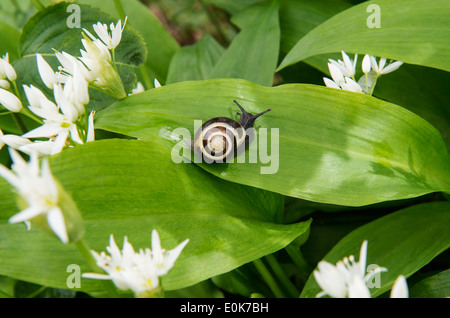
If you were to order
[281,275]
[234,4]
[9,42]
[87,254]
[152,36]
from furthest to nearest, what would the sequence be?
[234,4] < [152,36] < [9,42] < [281,275] < [87,254]

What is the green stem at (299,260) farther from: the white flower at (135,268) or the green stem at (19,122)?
the green stem at (19,122)

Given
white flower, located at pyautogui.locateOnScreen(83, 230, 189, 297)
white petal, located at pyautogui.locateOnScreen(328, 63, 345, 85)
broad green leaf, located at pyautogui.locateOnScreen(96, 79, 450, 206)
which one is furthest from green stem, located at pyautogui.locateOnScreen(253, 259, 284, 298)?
white petal, located at pyautogui.locateOnScreen(328, 63, 345, 85)

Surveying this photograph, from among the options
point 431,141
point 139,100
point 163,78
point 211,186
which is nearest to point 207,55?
point 163,78

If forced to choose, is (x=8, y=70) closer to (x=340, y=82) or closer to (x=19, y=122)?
(x=19, y=122)

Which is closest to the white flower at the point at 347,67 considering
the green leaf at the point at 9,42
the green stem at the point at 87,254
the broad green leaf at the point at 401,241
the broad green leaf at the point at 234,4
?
the broad green leaf at the point at 401,241

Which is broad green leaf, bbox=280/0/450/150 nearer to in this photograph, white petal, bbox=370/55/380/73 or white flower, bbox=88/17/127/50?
white petal, bbox=370/55/380/73

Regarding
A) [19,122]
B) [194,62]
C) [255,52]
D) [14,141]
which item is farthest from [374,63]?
[19,122]
